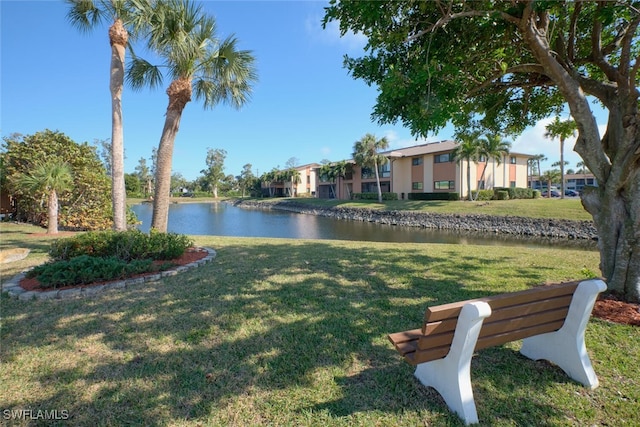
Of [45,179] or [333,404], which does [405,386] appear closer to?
[333,404]

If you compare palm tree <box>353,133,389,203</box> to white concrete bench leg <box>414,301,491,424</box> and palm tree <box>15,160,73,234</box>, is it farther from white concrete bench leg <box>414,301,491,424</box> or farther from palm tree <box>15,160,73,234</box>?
white concrete bench leg <box>414,301,491,424</box>

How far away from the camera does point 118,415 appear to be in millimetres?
2121

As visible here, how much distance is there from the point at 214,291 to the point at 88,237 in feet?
10.4

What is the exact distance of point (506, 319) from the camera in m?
2.22

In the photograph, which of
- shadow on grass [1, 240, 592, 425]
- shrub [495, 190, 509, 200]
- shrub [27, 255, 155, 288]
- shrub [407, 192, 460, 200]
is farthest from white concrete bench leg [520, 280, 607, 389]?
shrub [495, 190, 509, 200]

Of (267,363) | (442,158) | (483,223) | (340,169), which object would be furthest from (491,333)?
(340,169)

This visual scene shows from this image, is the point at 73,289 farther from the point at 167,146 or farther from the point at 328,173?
the point at 328,173

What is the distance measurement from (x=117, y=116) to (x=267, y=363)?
24.2 feet

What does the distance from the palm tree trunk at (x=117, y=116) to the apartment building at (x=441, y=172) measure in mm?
27933

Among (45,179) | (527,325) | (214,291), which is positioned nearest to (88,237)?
(214,291)

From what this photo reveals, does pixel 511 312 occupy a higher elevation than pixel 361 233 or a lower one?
higher

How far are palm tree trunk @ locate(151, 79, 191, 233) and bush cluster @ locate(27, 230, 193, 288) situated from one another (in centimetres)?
145

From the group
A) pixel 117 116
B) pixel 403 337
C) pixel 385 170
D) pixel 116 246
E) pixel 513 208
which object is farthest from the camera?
pixel 385 170

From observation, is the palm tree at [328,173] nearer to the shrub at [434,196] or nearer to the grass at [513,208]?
the shrub at [434,196]
